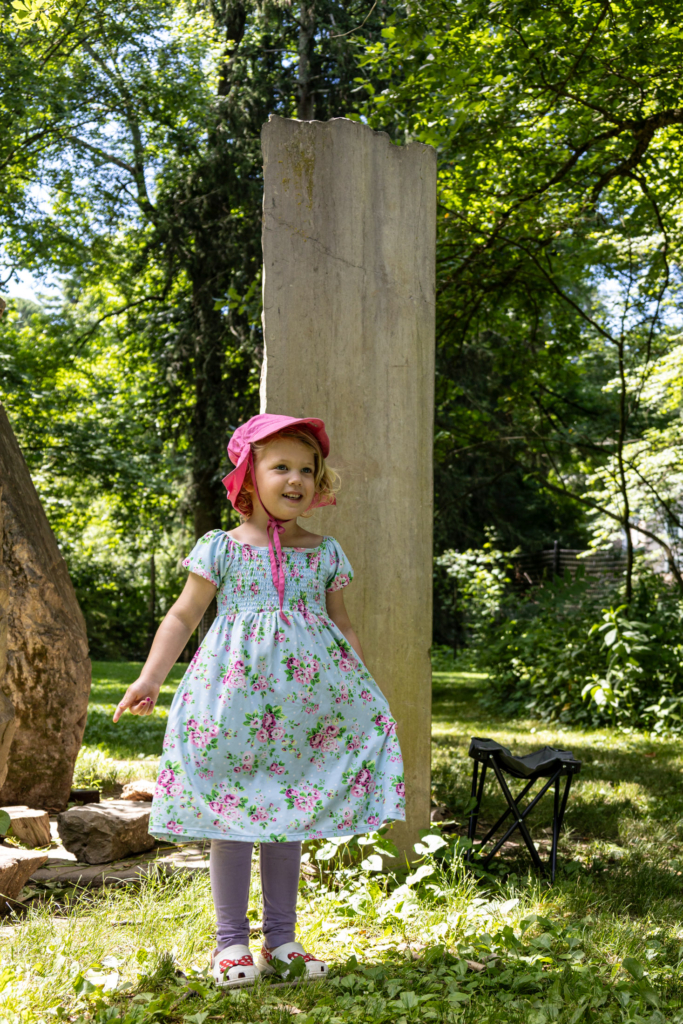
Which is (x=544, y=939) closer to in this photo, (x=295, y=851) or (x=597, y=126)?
(x=295, y=851)

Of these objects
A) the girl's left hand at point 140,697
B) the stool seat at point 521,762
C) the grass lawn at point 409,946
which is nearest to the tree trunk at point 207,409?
the stool seat at point 521,762

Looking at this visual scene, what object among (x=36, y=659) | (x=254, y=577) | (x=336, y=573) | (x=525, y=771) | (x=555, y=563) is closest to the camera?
(x=254, y=577)

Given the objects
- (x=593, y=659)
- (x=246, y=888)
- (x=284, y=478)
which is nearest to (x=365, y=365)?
(x=284, y=478)

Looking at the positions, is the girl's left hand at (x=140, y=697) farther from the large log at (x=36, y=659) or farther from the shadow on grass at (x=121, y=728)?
the shadow on grass at (x=121, y=728)

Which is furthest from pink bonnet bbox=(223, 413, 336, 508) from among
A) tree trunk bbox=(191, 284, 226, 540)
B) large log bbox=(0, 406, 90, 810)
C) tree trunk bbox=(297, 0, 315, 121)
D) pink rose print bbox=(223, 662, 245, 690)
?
tree trunk bbox=(297, 0, 315, 121)

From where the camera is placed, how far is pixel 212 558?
2617 mm

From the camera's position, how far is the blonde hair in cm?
268

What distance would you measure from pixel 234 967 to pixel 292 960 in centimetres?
17

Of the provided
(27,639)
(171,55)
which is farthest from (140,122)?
(27,639)

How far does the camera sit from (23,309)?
25531mm

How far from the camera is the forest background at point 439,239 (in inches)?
216

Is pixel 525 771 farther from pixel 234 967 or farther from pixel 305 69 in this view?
pixel 305 69

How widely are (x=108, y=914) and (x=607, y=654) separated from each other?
20.5ft

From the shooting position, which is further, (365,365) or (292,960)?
(365,365)
